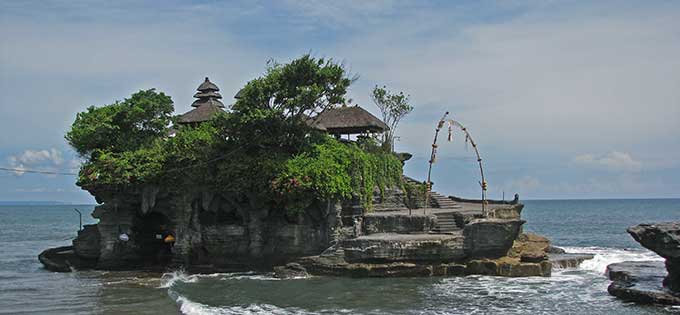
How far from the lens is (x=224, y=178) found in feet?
101

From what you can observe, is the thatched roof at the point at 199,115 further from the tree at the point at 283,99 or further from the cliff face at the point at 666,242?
the cliff face at the point at 666,242

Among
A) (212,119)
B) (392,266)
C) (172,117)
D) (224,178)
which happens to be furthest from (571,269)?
(172,117)

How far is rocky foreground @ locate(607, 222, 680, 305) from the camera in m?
21.0

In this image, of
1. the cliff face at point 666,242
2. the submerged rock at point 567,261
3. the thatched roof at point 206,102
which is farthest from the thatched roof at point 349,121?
the cliff face at point 666,242

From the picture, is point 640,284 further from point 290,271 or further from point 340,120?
point 340,120

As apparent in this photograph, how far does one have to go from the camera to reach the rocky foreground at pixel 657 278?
69.1ft

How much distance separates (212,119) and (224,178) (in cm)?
395

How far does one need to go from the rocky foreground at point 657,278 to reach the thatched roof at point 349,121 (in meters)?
16.3

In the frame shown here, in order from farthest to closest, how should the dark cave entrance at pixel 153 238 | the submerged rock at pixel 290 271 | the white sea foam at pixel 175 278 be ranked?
the dark cave entrance at pixel 153 238 → the submerged rock at pixel 290 271 → the white sea foam at pixel 175 278

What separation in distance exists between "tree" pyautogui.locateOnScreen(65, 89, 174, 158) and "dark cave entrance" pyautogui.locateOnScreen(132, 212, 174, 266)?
14.4 feet

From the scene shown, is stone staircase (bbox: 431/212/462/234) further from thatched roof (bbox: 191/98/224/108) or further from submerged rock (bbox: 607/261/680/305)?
thatched roof (bbox: 191/98/224/108)

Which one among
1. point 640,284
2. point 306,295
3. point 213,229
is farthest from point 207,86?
point 640,284

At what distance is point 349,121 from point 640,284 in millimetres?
17982

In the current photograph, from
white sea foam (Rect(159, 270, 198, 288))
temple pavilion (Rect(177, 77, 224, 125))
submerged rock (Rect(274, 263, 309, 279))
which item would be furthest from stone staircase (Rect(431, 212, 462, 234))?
temple pavilion (Rect(177, 77, 224, 125))
